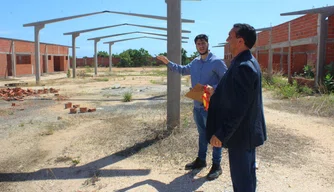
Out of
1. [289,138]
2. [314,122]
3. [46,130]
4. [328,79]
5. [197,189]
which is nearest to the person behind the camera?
[197,189]

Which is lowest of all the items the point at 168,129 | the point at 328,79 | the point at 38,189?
the point at 38,189

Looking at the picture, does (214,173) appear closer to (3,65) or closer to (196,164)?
(196,164)

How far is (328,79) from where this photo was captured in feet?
36.0

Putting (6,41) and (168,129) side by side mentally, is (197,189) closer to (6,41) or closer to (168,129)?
(168,129)

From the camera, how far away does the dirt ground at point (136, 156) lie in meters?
3.59

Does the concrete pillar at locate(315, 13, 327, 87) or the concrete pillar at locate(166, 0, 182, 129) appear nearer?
the concrete pillar at locate(166, 0, 182, 129)

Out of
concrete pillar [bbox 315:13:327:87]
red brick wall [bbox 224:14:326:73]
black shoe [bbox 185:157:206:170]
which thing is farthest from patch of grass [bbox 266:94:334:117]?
black shoe [bbox 185:157:206:170]

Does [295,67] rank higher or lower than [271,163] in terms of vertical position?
higher

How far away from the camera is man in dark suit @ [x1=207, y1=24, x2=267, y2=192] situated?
223 centimetres

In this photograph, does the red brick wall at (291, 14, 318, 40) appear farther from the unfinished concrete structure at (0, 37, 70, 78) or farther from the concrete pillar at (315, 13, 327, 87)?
the unfinished concrete structure at (0, 37, 70, 78)

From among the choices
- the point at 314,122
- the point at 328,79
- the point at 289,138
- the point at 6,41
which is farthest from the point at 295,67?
the point at 6,41

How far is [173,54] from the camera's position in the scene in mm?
5488

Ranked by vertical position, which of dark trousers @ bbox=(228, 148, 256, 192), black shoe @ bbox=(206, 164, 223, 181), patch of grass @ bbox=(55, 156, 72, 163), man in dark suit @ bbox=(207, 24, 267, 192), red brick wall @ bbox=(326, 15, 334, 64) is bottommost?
patch of grass @ bbox=(55, 156, 72, 163)

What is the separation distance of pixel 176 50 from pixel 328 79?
7808 mm
